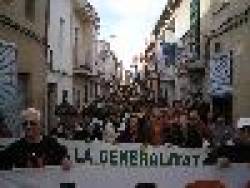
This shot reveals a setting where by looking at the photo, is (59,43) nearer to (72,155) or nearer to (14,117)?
(14,117)

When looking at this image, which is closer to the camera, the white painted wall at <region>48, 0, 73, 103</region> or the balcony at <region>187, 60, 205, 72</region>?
the balcony at <region>187, 60, 205, 72</region>

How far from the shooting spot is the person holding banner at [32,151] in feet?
23.7

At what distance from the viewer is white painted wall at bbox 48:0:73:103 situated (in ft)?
94.7

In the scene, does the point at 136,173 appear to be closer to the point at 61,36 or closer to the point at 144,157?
the point at 144,157

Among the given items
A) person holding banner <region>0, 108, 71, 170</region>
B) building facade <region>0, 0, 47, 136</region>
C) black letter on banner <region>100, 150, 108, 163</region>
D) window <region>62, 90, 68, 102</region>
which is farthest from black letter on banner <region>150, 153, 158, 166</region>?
window <region>62, 90, 68, 102</region>

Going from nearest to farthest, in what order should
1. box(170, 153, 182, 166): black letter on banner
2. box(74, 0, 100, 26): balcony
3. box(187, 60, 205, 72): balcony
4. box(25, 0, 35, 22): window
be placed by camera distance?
box(170, 153, 182, 166): black letter on banner → box(25, 0, 35, 22): window → box(187, 60, 205, 72): balcony → box(74, 0, 100, 26): balcony

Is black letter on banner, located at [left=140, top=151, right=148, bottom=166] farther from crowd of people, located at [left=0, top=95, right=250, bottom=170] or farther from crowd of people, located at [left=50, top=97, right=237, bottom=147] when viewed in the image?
crowd of people, located at [left=50, top=97, right=237, bottom=147]

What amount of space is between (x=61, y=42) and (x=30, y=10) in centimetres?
1066

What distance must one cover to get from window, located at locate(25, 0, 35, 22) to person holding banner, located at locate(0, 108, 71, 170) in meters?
13.0

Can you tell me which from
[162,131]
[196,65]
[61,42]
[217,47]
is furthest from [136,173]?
[61,42]

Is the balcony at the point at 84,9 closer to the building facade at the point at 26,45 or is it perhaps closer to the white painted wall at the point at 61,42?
the white painted wall at the point at 61,42

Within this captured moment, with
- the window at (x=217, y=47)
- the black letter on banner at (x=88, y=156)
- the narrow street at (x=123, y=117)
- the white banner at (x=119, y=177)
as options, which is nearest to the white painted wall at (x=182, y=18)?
the narrow street at (x=123, y=117)

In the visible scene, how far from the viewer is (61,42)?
31422mm

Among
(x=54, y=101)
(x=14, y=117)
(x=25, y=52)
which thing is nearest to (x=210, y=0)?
(x=54, y=101)
